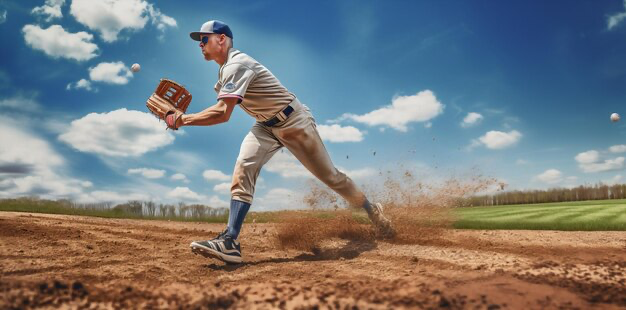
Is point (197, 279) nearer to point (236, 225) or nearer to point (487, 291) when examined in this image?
point (236, 225)

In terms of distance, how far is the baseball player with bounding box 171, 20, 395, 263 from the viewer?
3977mm

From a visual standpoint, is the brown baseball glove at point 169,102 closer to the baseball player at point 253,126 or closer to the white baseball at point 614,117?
the baseball player at point 253,126

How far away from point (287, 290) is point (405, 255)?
77.5 inches

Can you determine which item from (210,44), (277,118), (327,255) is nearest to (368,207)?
(327,255)

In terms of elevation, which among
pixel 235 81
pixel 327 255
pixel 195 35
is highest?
pixel 195 35

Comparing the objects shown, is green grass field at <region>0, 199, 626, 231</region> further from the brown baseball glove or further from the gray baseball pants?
the brown baseball glove

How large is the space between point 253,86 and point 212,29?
69 cm

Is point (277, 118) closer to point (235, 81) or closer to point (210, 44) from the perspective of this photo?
point (235, 81)

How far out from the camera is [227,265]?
396 centimetres

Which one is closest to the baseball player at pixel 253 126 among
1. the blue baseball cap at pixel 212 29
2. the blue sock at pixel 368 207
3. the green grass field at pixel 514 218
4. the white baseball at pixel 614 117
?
the blue baseball cap at pixel 212 29

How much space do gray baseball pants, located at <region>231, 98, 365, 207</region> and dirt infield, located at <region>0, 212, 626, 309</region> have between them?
75 cm

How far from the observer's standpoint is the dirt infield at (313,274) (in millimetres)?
2414

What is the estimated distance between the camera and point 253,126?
460 centimetres

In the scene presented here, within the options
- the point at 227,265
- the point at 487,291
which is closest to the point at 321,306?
the point at 487,291
